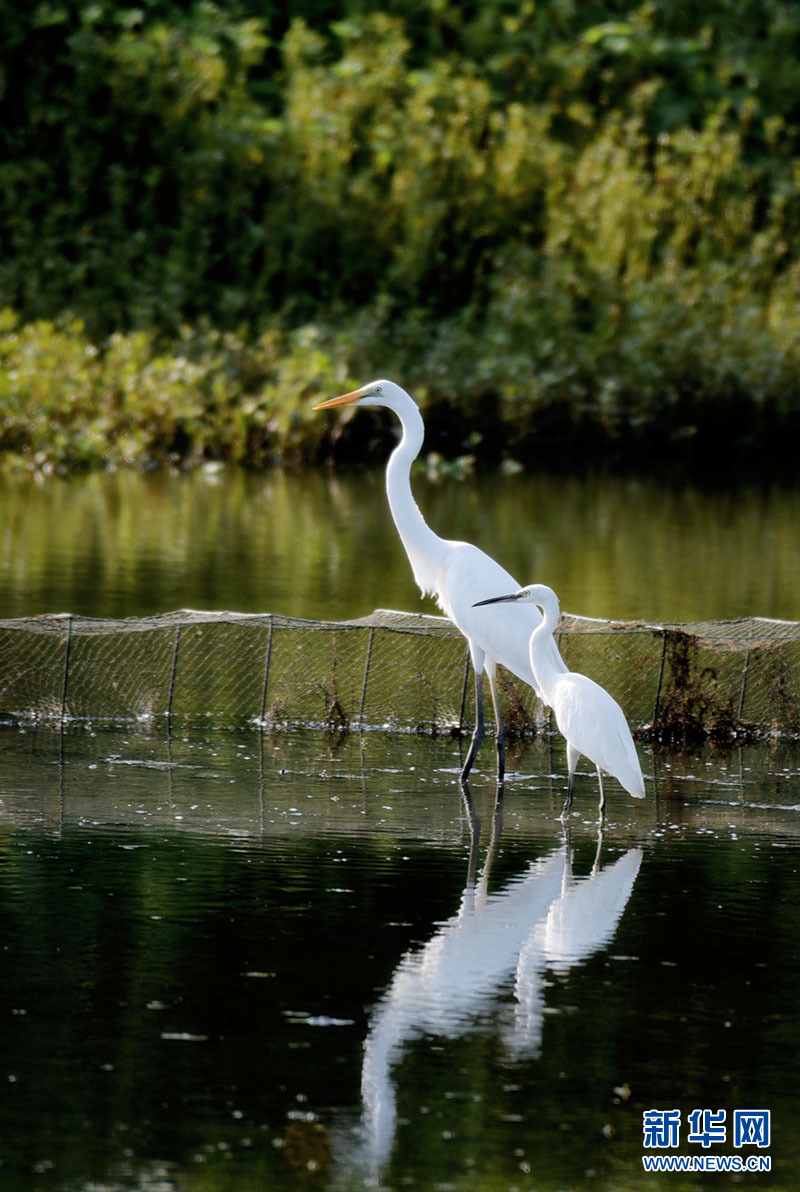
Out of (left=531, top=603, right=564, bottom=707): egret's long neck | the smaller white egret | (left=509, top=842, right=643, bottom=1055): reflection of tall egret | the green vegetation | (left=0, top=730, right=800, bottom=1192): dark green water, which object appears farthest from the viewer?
the green vegetation

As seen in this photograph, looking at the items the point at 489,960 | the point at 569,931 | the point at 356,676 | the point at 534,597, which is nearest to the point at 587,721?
the point at 534,597

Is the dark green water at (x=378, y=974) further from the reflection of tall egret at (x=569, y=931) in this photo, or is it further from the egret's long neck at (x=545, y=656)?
the egret's long neck at (x=545, y=656)

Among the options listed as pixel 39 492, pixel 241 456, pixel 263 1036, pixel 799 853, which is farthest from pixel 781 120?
pixel 263 1036

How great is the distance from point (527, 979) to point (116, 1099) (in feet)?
6.14

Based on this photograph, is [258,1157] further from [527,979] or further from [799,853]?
[799,853]

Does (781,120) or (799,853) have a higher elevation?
(781,120)

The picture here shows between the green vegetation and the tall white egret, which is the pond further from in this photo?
the green vegetation

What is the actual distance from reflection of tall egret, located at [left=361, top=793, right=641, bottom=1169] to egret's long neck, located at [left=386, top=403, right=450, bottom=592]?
2.67 meters

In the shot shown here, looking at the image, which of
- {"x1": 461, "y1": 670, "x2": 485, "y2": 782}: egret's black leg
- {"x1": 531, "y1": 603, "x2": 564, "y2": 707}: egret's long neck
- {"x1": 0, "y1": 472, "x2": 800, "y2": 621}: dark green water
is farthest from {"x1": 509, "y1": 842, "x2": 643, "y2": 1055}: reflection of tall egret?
{"x1": 0, "y1": 472, "x2": 800, "y2": 621}: dark green water

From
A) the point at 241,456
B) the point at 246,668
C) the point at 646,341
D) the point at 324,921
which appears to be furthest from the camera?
the point at 646,341

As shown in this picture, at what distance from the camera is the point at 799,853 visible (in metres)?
9.45

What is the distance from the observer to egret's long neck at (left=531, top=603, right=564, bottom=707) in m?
10.3

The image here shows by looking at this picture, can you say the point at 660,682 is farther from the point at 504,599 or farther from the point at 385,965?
the point at 385,965

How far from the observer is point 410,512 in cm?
1177
